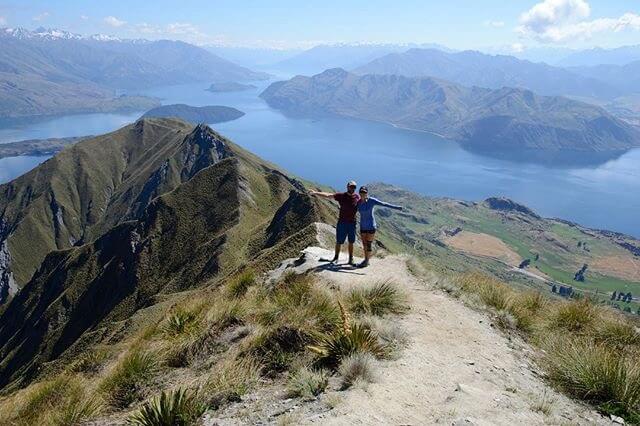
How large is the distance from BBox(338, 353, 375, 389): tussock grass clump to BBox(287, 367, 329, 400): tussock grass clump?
380mm

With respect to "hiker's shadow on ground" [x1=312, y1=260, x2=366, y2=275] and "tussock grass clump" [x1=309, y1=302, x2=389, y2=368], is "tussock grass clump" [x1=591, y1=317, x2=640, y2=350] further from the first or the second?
"hiker's shadow on ground" [x1=312, y1=260, x2=366, y2=275]

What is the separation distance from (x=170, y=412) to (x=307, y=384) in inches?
103

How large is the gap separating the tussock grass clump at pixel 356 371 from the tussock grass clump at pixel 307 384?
380 mm

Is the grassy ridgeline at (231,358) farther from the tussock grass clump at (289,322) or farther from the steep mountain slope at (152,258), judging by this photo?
the steep mountain slope at (152,258)

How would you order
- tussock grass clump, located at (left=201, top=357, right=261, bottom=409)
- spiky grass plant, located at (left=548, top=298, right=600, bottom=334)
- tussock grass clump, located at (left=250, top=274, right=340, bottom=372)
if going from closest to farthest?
tussock grass clump, located at (left=201, top=357, right=261, bottom=409), tussock grass clump, located at (left=250, top=274, right=340, bottom=372), spiky grass plant, located at (left=548, top=298, right=600, bottom=334)

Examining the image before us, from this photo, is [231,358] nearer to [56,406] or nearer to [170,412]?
[170,412]

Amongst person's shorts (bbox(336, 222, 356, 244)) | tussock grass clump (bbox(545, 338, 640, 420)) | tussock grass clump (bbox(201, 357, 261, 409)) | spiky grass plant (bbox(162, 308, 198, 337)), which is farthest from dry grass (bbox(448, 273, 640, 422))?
spiky grass plant (bbox(162, 308, 198, 337))

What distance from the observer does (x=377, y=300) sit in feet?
45.5

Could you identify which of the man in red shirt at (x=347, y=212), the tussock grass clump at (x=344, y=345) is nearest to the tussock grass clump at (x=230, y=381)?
the tussock grass clump at (x=344, y=345)

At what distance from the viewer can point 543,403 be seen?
9.10 metres

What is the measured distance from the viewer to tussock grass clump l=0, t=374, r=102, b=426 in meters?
9.67

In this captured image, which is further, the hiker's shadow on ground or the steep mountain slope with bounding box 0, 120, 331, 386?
the steep mountain slope with bounding box 0, 120, 331, 386

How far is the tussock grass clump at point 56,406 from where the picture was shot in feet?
31.7

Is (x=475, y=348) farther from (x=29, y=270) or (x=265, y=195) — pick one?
(x=29, y=270)
